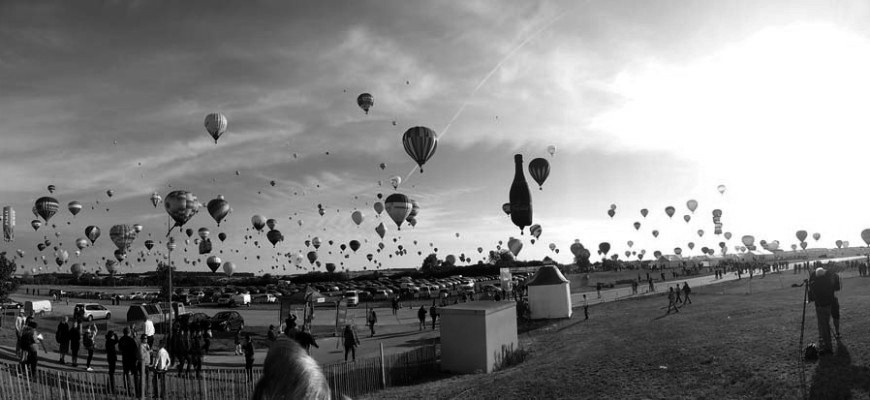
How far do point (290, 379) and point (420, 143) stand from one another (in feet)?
115

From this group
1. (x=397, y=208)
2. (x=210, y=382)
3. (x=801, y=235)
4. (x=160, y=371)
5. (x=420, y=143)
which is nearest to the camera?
(x=160, y=371)

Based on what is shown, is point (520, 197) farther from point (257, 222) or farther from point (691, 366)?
point (257, 222)

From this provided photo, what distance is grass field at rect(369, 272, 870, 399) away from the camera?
11.7 meters

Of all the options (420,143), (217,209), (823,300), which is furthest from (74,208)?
(823,300)

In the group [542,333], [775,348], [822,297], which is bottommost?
[542,333]

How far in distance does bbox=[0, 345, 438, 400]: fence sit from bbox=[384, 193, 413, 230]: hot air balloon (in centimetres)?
2646

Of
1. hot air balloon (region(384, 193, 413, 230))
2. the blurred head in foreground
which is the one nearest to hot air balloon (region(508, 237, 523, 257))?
hot air balloon (region(384, 193, 413, 230))

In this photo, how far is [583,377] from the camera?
15.2m

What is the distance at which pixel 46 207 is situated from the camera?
188 ft

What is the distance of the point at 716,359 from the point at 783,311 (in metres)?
10.8

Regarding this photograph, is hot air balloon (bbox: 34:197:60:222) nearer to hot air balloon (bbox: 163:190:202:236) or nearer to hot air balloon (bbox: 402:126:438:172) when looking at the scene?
hot air balloon (bbox: 163:190:202:236)

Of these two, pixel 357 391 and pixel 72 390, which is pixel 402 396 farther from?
pixel 72 390

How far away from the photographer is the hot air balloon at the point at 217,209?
53.3 metres

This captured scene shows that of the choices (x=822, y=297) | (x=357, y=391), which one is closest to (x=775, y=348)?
(x=822, y=297)
